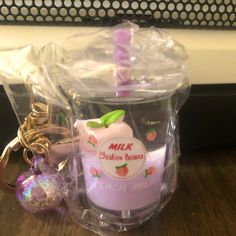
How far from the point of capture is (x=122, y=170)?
14.1 inches

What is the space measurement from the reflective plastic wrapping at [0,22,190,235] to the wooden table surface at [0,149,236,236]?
1 centimetres

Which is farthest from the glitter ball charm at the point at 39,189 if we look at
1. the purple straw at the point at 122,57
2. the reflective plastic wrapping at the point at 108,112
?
the purple straw at the point at 122,57

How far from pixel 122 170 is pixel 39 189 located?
0.09m

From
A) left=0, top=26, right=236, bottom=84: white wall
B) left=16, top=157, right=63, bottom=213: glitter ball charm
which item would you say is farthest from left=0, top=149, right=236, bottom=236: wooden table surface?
left=0, top=26, right=236, bottom=84: white wall

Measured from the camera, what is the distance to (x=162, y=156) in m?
0.38

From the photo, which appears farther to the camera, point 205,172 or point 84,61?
point 205,172

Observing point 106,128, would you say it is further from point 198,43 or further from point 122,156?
point 198,43

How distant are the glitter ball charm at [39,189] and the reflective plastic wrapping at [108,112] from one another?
1 centimetres

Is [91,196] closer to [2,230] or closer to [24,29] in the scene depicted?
[2,230]

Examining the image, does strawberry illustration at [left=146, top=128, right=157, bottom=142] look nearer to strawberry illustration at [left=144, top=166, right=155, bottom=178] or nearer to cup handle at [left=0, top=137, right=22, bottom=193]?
strawberry illustration at [left=144, top=166, right=155, bottom=178]

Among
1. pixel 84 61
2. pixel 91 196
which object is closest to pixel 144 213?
pixel 91 196

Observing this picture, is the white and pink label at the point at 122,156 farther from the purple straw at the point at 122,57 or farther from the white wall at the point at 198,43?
the white wall at the point at 198,43

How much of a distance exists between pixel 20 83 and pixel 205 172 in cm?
25

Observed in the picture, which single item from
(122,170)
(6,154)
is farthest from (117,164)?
(6,154)
